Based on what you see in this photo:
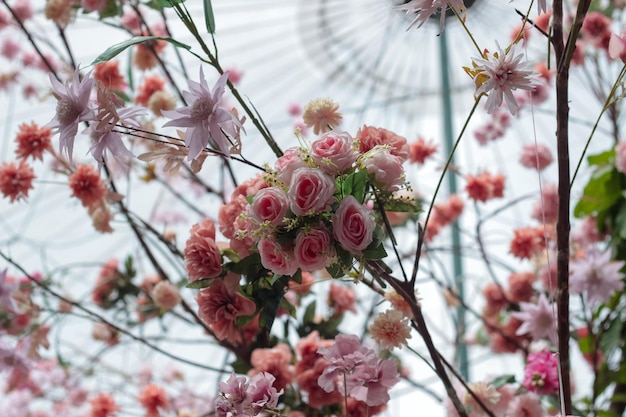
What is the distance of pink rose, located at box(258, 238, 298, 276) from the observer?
1.88 ft

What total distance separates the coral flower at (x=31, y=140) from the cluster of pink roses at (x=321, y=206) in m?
0.51

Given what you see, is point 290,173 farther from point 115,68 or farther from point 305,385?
point 115,68

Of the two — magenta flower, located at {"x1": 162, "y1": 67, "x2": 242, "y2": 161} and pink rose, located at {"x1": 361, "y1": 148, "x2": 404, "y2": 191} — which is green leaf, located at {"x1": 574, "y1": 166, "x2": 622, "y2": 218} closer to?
pink rose, located at {"x1": 361, "y1": 148, "x2": 404, "y2": 191}

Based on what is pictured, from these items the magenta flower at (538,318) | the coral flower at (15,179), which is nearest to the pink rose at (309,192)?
the magenta flower at (538,318)

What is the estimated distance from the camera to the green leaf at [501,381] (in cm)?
86

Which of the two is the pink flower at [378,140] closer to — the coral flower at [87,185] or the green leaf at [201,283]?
the green leaf at [201,283]

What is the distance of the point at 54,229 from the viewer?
279 centimetres

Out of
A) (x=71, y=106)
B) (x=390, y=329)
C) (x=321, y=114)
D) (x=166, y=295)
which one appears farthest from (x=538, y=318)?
(x=71, y=106)

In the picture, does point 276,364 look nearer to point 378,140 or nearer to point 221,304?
point 221,304

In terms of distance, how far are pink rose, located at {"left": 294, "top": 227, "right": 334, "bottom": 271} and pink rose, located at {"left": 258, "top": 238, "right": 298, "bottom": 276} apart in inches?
0.7

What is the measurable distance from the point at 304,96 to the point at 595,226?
1.67m

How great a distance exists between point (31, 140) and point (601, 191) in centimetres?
111

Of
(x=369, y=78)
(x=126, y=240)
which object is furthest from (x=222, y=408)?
(x=369, y=78)

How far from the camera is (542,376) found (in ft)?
2.85
